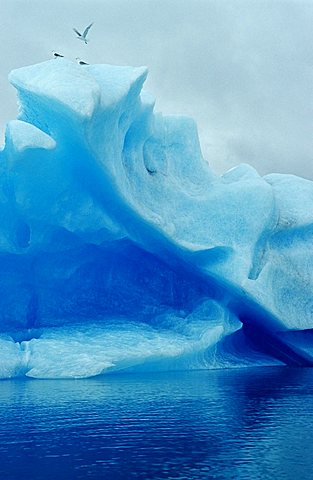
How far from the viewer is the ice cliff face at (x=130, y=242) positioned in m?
8.98

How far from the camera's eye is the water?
12.0 ft

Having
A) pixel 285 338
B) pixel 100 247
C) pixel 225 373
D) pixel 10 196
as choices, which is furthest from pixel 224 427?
pixel 285 338

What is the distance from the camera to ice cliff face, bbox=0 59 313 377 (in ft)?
29.5

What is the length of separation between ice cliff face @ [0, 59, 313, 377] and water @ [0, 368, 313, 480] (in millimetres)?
2179

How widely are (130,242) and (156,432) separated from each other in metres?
6.52

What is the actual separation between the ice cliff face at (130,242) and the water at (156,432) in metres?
2.18

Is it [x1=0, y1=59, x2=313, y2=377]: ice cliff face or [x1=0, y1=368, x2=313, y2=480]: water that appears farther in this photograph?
[x1=0, y1=59, x2=313, y2=377]: ice cliff face

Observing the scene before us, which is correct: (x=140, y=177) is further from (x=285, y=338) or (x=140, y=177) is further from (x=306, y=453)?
(x=306, y=453)

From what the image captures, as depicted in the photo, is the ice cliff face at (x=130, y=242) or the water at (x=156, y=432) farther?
the ice cliff face at (x=130, y=242)

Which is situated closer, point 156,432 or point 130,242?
point 156,432

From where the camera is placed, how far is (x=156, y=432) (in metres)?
4.66

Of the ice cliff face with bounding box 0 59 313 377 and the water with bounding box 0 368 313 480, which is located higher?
the ice cliff face with bounding box 0 59 313 377

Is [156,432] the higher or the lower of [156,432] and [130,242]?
the lower

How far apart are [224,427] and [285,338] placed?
24.1ft
